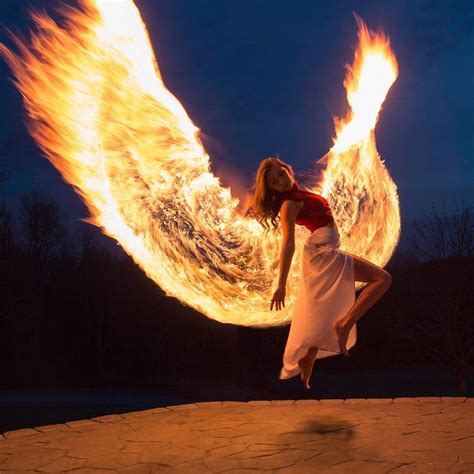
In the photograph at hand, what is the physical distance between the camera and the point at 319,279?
21.5 ft

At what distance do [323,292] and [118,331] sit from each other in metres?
30.8

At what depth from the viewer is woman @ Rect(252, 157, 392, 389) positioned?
6.45 meters

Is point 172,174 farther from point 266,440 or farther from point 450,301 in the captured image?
point 450,301

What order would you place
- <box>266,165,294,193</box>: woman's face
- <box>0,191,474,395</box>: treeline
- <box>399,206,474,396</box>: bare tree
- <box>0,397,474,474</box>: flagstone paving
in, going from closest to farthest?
<box>0,397,474,474</box>: flagstone paving, <box>266,165,294,193</box>: woman's face, <box>399,206,474,396</box>: bare tree, <box>0,191,474,395</box>: treeline

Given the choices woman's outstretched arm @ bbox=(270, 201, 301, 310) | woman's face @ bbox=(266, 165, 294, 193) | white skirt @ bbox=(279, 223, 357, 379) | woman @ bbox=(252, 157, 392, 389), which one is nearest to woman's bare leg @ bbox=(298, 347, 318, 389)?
woman @ bbox=(252, 157, 392, 389)

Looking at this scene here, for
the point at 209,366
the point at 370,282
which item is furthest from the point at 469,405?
the point at 209,366

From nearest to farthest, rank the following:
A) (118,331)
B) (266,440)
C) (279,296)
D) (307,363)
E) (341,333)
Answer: (266,440) < (279,296) < (341,333) < (307,363) < (118,331)

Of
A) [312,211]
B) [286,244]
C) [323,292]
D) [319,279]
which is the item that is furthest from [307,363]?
[312,211]

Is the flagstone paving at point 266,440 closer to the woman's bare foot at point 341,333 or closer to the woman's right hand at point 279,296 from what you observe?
the woman's bare foot at point 341,333

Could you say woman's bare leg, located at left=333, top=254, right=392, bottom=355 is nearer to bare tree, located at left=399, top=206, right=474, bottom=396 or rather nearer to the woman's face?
the woman's face

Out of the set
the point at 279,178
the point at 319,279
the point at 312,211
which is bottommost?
the point at 319,279

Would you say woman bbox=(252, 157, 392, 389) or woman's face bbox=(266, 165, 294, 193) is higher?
woman's face bbox=(266, 165, 294, 193)

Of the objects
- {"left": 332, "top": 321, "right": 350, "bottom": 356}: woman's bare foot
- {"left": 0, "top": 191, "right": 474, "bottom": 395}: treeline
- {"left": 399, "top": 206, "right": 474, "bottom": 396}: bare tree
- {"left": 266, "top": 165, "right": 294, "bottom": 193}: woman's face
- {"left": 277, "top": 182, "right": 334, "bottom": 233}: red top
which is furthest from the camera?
{"left": 0, "top": 191, "right": 474, "bottom": 395}: treeline

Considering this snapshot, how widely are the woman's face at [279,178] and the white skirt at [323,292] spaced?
2.13 ft
